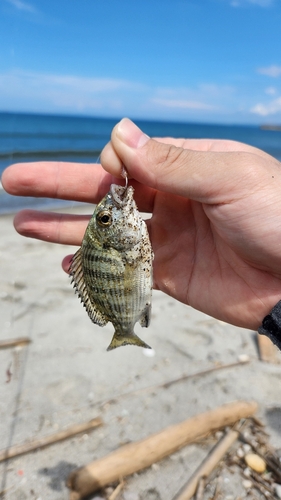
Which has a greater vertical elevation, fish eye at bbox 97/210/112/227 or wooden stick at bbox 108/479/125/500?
fish eye at bbox 97/210/112/227

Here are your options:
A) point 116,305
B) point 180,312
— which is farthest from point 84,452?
point 180,312

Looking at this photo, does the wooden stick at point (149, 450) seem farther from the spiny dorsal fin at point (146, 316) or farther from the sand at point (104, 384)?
the spiny dorsal fin at point (146, 316)

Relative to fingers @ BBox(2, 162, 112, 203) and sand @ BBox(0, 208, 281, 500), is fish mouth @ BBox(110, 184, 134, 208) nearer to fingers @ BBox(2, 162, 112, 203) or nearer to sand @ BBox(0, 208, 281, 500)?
fingers @ BBox(2, 162, 112, 203)

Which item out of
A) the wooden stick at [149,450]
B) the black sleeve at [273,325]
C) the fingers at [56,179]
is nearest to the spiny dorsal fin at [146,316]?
the black sleeve at [273,325]

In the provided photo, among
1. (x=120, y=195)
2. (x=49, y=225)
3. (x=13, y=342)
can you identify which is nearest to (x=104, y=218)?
(x=120, y=195)

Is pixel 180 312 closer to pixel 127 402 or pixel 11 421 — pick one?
pixel 127 402

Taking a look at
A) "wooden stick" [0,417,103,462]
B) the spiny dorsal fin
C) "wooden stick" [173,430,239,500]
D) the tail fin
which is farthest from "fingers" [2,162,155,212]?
"wooden stick" [173,430,239,500]
